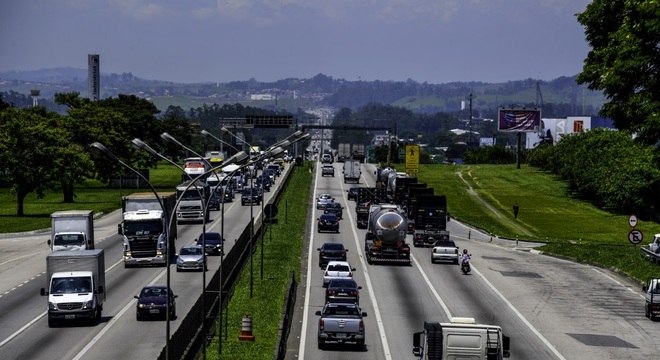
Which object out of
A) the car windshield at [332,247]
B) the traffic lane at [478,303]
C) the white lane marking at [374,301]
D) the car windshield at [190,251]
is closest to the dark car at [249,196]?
the white lane marking at [374,301]

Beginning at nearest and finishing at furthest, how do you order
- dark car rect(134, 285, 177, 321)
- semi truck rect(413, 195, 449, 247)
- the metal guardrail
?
the metal guardrail → dark car rect(134, 285, 177, 321) → semi truck rect(413, 195, 449, 247)

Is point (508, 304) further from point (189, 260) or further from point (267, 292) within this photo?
point (189, 260)

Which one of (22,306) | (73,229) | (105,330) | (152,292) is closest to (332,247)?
(73,229)

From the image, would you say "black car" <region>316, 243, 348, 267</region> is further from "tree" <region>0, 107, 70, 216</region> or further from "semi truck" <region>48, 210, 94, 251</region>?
"tree" <region>0, 107, 70, 216</region>

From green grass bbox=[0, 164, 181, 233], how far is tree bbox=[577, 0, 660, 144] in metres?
51.5

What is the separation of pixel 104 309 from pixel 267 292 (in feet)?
28.8

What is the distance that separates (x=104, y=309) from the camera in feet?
193

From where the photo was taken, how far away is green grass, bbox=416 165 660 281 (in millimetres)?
87438

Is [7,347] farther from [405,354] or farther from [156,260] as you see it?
[156,260]

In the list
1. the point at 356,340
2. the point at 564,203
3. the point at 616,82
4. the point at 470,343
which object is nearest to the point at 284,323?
the point at 356,340

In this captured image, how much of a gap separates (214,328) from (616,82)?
28.9 meters

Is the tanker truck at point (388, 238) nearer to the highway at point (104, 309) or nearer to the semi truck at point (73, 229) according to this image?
the highway at point (104, 309)

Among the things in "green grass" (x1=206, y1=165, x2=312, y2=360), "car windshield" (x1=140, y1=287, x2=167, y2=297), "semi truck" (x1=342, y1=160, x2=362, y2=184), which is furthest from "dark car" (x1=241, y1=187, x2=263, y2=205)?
"car windshield" (x1=140, y1=287, x2=167, y2=297)

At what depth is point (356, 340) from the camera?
47656 millimetres
